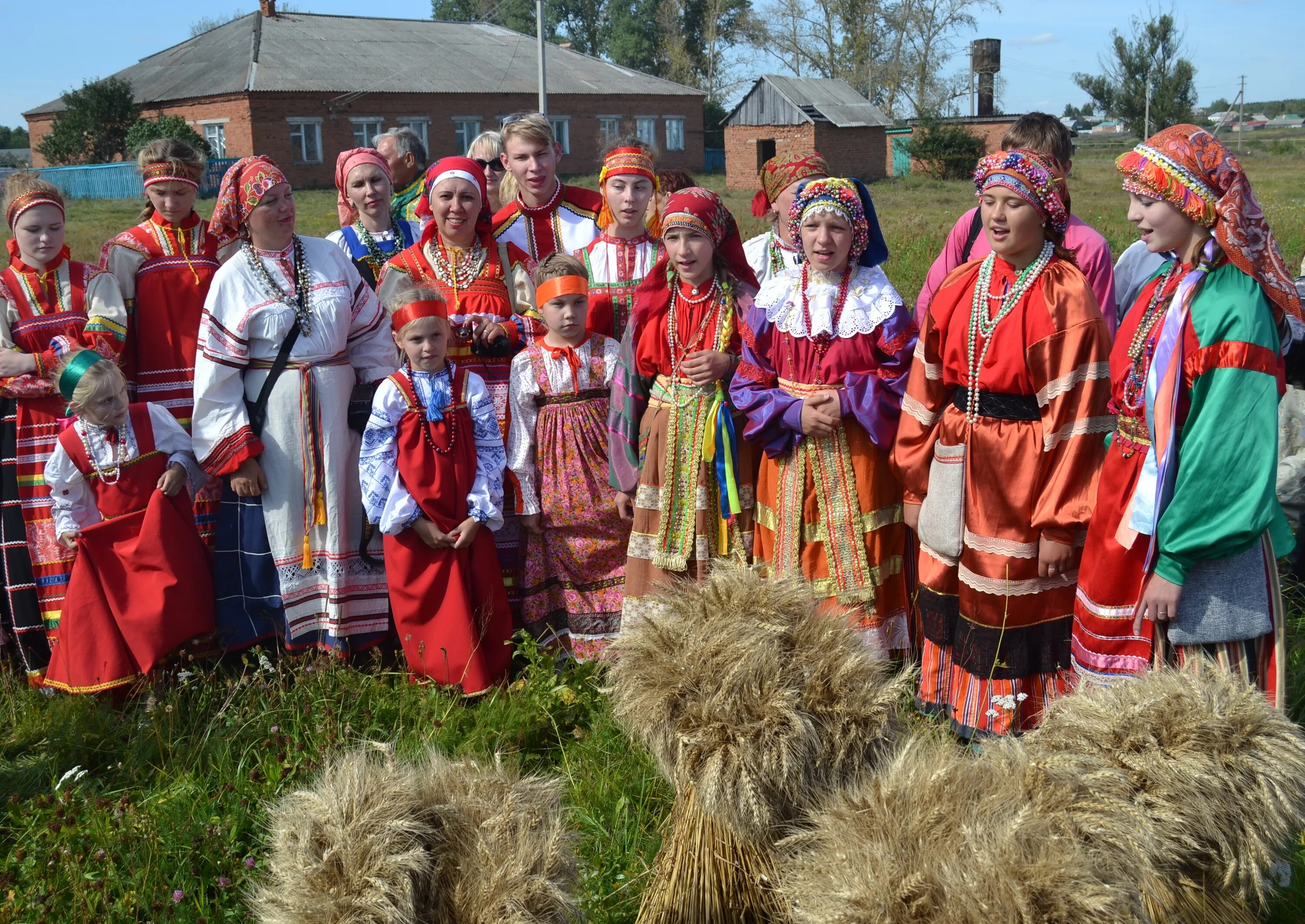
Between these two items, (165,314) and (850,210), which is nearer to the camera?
(850,210)

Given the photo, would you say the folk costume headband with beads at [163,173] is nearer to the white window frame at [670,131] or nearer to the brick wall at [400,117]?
the brick wall at [400,117]

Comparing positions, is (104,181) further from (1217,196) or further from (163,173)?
(1217,196)

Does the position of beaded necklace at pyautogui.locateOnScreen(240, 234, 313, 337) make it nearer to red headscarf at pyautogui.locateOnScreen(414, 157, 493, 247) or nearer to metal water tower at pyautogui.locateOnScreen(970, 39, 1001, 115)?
red headscarf at pyautogui.locateOnScreen(414, 157, 493, 247)

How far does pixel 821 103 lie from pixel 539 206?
1463 inches

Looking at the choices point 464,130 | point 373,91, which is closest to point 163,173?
point 373,91

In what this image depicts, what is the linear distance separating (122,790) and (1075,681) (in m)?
3.06

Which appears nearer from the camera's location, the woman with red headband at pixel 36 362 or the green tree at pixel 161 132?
the woman with red headband at pixel 36 362

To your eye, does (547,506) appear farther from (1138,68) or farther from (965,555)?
(1138,68)

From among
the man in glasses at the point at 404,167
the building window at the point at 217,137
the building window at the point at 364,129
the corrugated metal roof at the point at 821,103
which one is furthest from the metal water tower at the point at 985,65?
the man in glasses at the point at 404,167

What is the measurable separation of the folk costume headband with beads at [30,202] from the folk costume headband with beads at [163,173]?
A: 344 millimetres

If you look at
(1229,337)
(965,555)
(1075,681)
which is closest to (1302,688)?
(1075,681)

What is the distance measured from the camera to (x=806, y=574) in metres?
3.77

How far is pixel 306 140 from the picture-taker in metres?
35.3

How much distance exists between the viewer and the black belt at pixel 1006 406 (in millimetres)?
3264
